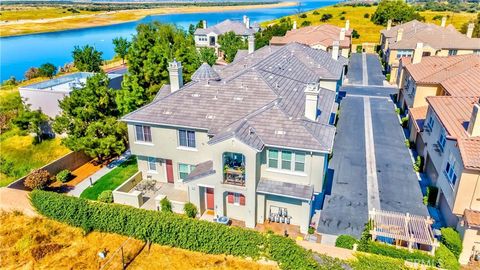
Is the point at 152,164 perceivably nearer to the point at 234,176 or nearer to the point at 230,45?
the point at 234,176

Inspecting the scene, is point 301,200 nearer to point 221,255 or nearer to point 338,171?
point 221,255

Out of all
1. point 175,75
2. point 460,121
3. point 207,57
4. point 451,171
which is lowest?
point 451,171

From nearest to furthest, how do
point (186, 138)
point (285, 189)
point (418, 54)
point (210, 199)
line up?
point (285, 189) → point (210, 199) → point (186, 138) → point (418, 54)

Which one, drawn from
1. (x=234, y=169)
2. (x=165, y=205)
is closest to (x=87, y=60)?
(x=165, y=205)

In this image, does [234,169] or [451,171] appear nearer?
[451,171]

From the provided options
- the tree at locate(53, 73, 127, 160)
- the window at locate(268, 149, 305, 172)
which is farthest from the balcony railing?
the tree at locate(53, 73, 127, 160)

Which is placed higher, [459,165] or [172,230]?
[459,165]

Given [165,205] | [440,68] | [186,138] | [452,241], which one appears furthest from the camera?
[440,68]

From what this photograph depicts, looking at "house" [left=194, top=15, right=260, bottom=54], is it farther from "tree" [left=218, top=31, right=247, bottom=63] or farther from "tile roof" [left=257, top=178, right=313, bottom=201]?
"tile roof" [left=257, top=178, right=313, bottom=201]
